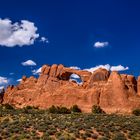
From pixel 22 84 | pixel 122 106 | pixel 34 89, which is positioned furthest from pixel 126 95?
pixel 22 84

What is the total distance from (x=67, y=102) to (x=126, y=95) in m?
17.7

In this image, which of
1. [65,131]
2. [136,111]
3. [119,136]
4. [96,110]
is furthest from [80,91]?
[119,136]

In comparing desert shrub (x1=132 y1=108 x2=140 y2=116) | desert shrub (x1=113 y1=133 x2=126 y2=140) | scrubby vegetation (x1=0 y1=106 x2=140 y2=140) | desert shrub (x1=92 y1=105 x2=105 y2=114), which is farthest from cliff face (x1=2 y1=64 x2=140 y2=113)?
desert shrub (x1=113 y1=133 x2=126 y2=140)

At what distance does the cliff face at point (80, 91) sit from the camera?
9600 centimetres

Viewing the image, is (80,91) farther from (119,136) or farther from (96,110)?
(119,136)

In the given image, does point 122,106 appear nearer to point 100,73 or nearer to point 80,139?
point 100,73

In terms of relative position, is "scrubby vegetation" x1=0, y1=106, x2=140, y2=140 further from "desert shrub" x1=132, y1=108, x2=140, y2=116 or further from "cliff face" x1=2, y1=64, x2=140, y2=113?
"cliff face" x1=2, y1=64, x2=140, y2=113

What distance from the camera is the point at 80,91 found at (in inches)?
4040

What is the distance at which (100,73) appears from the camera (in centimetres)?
10506

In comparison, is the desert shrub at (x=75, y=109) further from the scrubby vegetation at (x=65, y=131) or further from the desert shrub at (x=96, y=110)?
the scrubby vegetation at (x=65, y=131)

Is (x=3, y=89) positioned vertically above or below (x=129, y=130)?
above

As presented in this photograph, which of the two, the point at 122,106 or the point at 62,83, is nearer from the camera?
the point at 122,106

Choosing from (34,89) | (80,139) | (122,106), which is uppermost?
(34,89)

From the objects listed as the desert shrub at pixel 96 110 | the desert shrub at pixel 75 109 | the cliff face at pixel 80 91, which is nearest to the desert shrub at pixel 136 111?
the cliff face at pixel 80 91
